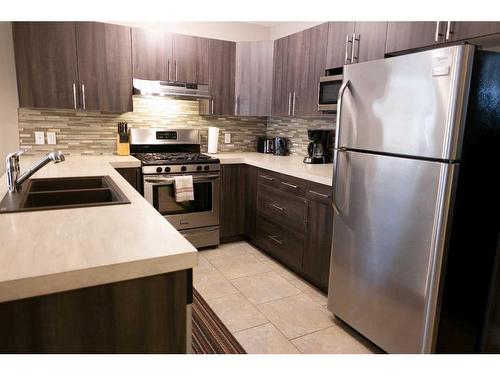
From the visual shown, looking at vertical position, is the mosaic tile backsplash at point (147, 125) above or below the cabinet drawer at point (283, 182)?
above

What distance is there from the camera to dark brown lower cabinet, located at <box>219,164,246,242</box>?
11.6ft

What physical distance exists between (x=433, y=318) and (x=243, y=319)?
116 cm

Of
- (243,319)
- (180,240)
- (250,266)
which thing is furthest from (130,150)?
(180,240)

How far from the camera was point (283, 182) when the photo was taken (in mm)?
3018

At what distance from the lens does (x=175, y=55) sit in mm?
3422

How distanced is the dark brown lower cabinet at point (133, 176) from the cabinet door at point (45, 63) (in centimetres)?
74

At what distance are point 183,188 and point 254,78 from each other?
1431mm

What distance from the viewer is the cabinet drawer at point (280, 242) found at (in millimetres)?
2914

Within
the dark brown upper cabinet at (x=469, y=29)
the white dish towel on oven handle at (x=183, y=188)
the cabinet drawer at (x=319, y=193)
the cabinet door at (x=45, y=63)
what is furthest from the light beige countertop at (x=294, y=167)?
the cabinet door at (x=45, y=63)

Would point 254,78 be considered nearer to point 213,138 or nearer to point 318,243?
point 213,138

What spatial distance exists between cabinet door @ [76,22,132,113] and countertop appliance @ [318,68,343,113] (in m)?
1.76

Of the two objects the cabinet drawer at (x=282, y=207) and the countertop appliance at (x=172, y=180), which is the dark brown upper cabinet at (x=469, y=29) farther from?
the countertop appliance at (x=172, y=180)

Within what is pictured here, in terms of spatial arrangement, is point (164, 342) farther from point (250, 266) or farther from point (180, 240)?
point (250, 266)

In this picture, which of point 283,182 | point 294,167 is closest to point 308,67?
point 294,167
